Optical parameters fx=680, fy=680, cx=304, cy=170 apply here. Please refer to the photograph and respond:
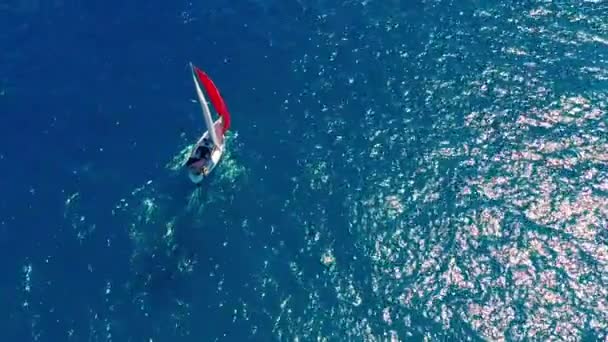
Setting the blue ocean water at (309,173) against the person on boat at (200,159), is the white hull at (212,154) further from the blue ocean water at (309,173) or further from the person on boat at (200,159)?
the blue ocean water at (309,173)

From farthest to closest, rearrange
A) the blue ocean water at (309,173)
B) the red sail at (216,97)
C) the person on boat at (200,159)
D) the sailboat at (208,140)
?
1. the person on boat at (200,159)
2. the sailboat at (208,140)
3. the red sail at (216,97)
4. the blue ocean water at (309,173)

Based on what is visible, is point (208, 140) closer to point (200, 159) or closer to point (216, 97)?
point (200, 159)

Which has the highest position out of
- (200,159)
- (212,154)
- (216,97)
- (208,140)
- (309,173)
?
(216,97)

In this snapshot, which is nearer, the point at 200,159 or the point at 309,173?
the point at 200,159

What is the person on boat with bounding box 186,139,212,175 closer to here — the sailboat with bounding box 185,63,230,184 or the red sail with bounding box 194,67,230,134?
the sailboat with bounding box 185,63,230,184

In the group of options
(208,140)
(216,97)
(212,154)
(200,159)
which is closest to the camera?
(216,97)

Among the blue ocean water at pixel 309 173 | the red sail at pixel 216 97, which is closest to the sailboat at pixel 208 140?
the red sail at pixel 216 97

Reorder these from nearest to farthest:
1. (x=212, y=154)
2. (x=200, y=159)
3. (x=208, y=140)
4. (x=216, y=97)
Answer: (x=216, y=97)
(x=200, y=159)
(x=212, y=154)
(x=208, y=140)

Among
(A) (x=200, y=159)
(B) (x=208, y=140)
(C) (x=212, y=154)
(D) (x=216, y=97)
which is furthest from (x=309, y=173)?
(D) (x=216, y=97)
